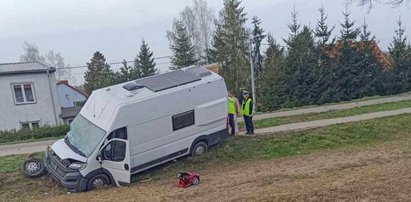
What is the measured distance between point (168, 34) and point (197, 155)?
143ft

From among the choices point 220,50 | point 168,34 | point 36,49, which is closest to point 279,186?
point 220,50

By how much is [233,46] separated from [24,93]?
64.6ft

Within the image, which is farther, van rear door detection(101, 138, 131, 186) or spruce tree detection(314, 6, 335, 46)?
spruce tree detection(314, 6, 335, 46)

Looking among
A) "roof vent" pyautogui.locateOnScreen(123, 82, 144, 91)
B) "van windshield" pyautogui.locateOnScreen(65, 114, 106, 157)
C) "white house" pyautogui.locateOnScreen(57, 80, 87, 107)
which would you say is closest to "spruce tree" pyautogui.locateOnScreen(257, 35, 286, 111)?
"roof vent" pyautogui.locateOnScreen(123, 82, 144, 91)

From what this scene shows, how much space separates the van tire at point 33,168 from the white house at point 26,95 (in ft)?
56.2

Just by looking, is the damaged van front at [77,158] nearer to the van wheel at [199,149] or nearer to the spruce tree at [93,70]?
the van wheel at [199,149]

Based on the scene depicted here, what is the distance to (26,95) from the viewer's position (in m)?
27.2

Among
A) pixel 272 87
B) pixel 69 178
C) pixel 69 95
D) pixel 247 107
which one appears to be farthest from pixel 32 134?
pixel 69 95

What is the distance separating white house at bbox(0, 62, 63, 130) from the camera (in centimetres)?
2627

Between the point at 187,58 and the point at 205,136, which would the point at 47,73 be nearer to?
the point at 187,58

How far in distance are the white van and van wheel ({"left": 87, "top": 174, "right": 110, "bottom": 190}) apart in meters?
0.03

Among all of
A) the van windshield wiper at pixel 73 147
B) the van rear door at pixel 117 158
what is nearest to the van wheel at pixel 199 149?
the van rear door at pixel 117 158

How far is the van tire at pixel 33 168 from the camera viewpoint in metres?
10.5

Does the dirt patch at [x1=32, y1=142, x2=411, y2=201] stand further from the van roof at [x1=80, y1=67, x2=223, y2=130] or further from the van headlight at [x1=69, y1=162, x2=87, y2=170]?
the van roof at [x1=80, y1=67, x2=223, y2=130]
